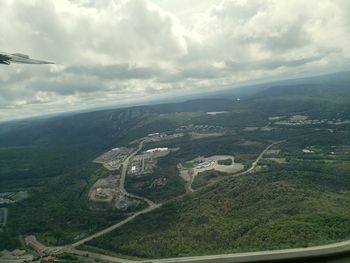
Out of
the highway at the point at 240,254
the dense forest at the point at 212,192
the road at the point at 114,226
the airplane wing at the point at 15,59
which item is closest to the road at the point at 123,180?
the highway at the point at 240,254

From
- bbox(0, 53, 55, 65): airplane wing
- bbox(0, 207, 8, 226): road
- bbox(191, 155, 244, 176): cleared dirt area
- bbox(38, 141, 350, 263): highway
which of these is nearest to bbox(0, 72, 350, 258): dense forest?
bbox(0, 207, 8, 226): road

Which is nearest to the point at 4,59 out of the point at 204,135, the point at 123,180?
the point at 123,180

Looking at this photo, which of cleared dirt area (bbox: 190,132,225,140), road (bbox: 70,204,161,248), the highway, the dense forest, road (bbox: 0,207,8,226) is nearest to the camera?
the highway

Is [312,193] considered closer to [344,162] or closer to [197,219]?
[197,219]

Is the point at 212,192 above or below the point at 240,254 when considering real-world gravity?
below

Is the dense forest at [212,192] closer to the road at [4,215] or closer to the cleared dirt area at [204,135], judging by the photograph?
the road at [4,215]

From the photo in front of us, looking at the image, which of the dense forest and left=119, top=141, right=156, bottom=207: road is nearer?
the dense forest

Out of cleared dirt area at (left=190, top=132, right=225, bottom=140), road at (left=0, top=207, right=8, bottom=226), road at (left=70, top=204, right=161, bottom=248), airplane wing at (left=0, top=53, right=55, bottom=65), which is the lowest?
road at (left=0, top=207, right=8, bottom=226)

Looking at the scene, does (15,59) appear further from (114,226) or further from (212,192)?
(212,192)

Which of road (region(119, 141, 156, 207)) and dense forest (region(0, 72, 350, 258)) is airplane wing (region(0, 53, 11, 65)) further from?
road (region(119, 141, 156, 207))

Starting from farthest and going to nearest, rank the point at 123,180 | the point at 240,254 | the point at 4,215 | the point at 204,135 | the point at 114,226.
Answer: the point at 204,135
the point at 123,180
the point at 4,215
the point at 114,226
the point at 240,254

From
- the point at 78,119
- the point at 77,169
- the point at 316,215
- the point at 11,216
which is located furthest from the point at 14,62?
the point at 78,119
